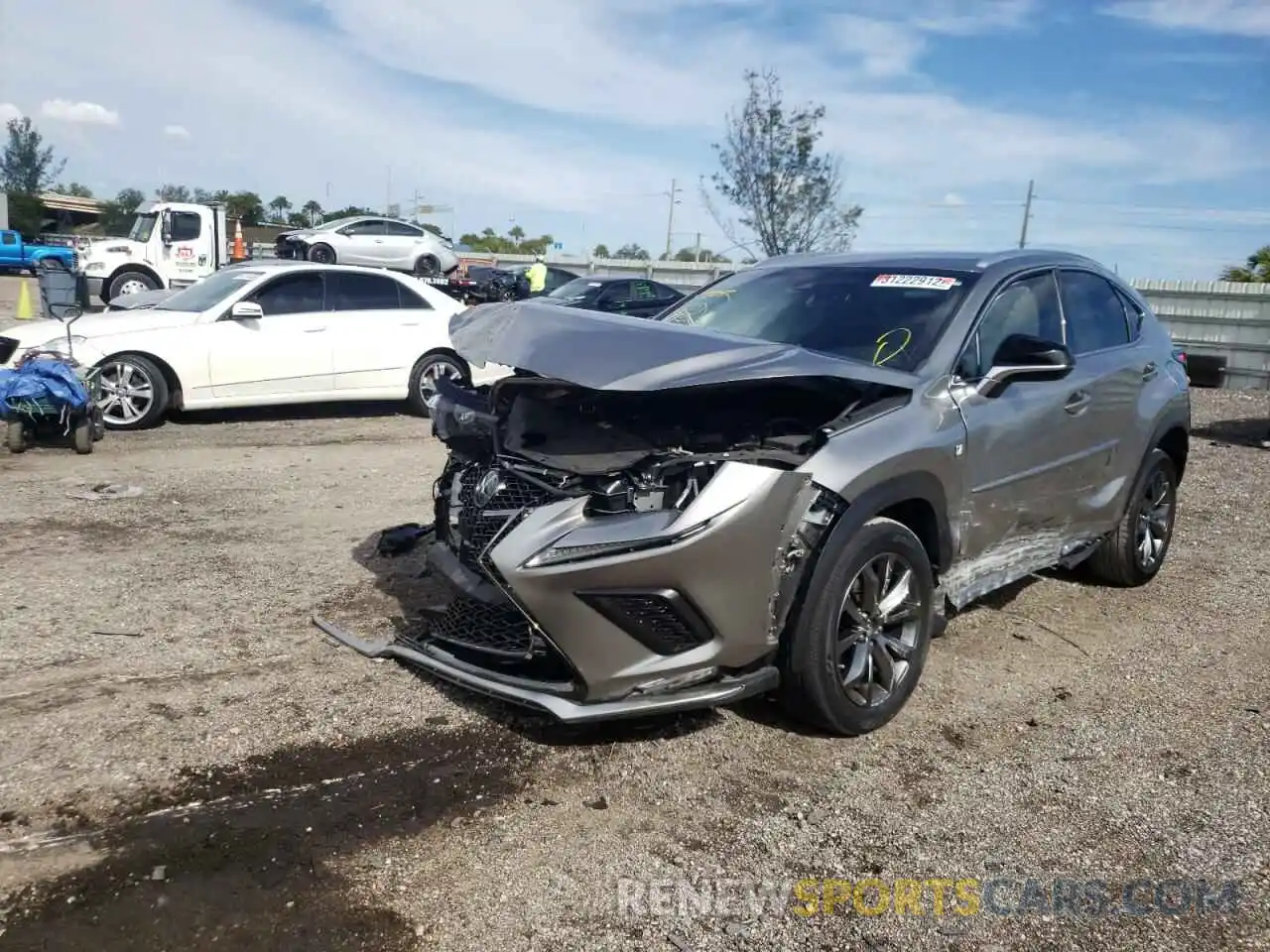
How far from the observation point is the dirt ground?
8.96 feet

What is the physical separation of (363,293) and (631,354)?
774 centimetres

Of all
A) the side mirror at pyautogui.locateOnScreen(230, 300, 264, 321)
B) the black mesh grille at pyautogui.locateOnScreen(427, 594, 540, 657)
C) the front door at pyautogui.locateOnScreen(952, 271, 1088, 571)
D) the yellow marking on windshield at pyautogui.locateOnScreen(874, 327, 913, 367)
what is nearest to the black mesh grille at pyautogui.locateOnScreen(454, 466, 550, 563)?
the black mesh grille at pyautogui.locateOnScreen(427, 594, 540, 657)

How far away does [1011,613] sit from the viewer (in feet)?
17.5

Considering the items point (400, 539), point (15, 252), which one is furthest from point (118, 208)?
point (400, 539)

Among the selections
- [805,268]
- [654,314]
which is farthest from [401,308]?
[805,268]

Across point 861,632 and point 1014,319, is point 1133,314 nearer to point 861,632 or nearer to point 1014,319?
point 1014,319

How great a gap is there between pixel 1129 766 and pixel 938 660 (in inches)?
41.1

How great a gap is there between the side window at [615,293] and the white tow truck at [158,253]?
28.5 feet

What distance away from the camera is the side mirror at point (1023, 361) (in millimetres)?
4273

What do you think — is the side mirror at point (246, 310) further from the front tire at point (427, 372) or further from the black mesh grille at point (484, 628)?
the black mesh grille at point (484, 628)

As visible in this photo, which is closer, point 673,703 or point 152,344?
point 673,703

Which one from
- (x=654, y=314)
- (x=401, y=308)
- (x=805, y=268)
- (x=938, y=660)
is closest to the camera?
(x=938, y=660)

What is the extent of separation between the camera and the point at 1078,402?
4879 mm

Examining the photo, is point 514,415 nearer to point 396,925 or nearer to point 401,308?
point 396,925
